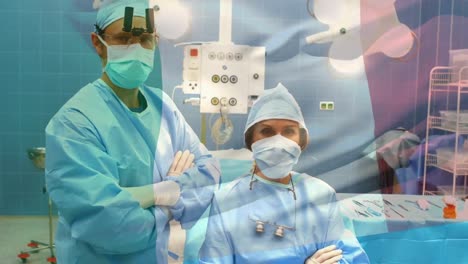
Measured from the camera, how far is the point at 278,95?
5.28ft

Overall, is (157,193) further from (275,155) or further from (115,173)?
(275,155)

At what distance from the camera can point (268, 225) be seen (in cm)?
162

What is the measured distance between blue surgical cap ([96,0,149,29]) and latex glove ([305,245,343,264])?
902 mm

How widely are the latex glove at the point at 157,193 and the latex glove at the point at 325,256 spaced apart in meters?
0.47

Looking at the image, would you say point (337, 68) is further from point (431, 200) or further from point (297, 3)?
point (431, 200)

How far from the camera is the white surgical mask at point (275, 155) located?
1570 millimetres

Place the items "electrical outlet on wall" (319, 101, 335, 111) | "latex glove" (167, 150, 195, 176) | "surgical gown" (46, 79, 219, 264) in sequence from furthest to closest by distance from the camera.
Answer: "electrical outlet on wall" (319, 101, 335, 111)
"latex glove" (167, 150, 195, 176)
"surgical gown" (46, 79, 219, 264)

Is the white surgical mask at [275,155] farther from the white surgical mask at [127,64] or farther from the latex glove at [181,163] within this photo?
the white surgical mask at [127,64]

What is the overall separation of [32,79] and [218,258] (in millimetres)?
976

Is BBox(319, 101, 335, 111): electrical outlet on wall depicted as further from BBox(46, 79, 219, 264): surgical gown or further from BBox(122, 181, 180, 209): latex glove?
BBox(122, 181, 180, 209): latex glove

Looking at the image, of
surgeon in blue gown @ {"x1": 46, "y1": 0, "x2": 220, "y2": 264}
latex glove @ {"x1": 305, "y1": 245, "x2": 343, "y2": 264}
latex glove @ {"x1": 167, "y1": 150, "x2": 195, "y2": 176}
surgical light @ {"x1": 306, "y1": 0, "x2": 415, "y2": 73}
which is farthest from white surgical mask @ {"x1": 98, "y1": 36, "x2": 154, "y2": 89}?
latex glove @ {"x1": 305, "y1": 245, "x2": 343, "y2": 264}

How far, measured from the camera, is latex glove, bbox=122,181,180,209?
1482 millimetres

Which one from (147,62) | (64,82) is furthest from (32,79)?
(147,62)

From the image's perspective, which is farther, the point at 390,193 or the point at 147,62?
the point at 390,193
